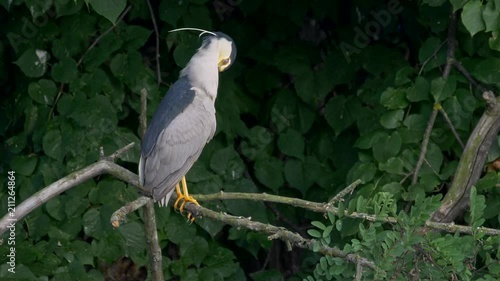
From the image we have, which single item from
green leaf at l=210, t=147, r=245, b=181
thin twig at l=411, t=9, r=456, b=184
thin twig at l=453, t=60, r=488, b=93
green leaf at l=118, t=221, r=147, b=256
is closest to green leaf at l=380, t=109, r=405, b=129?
thin twig at l=411, t=9, r=456, b=184

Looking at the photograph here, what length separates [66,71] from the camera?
11.3 feet

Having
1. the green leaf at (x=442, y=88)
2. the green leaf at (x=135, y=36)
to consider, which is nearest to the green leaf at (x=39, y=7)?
the green leaf at (x=135, y=36)

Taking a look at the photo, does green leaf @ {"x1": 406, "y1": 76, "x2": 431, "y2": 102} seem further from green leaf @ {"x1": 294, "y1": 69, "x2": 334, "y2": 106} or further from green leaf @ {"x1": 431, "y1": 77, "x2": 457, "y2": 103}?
green leaf @ {"x1": 294, "y1": 69, "x2": 334, "y2": 106}

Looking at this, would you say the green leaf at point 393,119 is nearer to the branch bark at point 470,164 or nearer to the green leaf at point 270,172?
the branch bark at point 470,164

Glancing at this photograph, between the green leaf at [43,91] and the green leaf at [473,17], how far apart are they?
1.53 metres

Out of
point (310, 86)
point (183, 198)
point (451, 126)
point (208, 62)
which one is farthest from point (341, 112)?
point (183, 198)

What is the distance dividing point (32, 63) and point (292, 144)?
1064 millimetres

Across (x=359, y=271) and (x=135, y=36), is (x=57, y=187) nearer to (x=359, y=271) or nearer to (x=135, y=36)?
(x=359, y=271)

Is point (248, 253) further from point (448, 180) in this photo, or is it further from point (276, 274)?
point (448, 180)

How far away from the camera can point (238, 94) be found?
3887 mm

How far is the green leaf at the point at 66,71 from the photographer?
3432mm

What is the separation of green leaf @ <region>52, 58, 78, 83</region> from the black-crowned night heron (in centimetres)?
42

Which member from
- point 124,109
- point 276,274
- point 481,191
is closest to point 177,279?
point 276,274

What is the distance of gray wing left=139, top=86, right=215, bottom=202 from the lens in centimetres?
300
